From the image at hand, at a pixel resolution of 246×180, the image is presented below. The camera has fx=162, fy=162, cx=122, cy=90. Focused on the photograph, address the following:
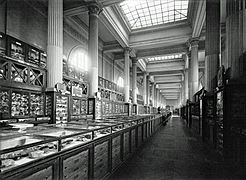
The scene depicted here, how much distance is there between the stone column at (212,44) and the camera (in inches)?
378

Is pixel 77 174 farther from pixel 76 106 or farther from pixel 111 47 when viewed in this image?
pixel 111 47

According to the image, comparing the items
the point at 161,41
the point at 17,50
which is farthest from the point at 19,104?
the point at 161,41

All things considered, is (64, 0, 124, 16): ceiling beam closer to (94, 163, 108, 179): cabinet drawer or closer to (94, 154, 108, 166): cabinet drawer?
(94, 154, 108, 166): cabinet drawer

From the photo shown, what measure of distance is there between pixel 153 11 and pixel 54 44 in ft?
40.0

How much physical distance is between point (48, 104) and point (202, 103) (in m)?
8.70

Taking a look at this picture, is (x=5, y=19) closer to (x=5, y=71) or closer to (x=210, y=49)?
(x=5, y=71)

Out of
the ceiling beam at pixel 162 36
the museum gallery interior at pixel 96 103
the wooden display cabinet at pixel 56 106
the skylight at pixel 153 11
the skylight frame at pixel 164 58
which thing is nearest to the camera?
the museum gallery interior at pixel 96 103

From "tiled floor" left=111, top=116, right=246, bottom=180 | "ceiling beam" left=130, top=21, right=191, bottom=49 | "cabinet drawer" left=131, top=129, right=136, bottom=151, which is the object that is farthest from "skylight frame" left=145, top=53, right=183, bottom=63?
"tiled floor" left=111, top=116, right=246, bottom=180

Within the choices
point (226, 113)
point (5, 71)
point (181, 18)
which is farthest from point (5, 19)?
point (181, 18)

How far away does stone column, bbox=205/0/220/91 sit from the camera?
9.61 m

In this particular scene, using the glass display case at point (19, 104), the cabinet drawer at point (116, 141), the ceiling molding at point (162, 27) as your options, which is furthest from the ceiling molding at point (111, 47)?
the cabinet drawer at point (116, 141)

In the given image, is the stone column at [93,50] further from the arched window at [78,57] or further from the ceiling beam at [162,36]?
the ceiling beam at [162,36]

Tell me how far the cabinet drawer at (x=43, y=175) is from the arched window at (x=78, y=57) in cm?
1222

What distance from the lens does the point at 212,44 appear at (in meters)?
9.83
